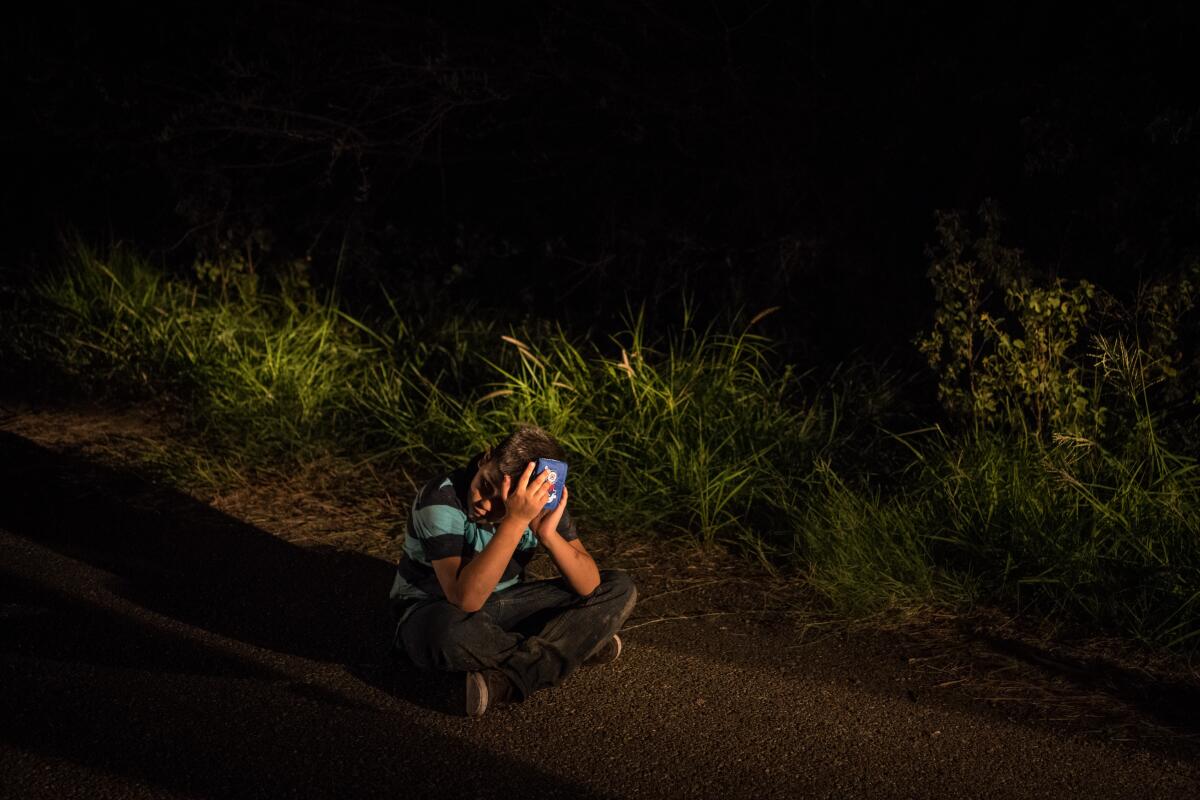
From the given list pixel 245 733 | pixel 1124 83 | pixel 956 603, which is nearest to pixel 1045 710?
pixel 956 603

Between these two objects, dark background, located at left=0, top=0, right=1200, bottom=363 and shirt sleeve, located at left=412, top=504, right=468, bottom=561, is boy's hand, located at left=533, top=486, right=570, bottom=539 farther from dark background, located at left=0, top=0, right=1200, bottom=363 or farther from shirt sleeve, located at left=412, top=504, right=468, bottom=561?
dark background, located at left=0, top=0, right=1200, bottom=363

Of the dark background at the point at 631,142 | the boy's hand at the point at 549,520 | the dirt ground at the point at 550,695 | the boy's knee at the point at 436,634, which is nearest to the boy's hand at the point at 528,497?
the boy's hand at the point at 549,520

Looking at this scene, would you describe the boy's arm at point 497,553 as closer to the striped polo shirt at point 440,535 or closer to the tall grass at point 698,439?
the striped polo shirt at point 440,535

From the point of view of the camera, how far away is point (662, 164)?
862 cm

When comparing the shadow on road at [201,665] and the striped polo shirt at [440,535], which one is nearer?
the shadow on road at [201,665]

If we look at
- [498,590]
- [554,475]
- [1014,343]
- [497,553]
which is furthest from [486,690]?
[1014,343]

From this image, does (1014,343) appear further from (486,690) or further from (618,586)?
(486,690)

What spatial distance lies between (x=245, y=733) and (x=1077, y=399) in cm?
354

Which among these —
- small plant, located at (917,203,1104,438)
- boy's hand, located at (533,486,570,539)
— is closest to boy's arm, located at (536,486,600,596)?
boy's hand, located at (533,486,570,539)

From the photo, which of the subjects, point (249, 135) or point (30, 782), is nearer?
point (30, 782)

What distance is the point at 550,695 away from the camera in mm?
4238

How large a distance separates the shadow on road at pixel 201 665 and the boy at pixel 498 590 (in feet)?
0.60

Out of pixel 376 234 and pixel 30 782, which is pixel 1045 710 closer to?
pixel 30 782

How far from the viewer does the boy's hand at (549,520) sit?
162 inches
